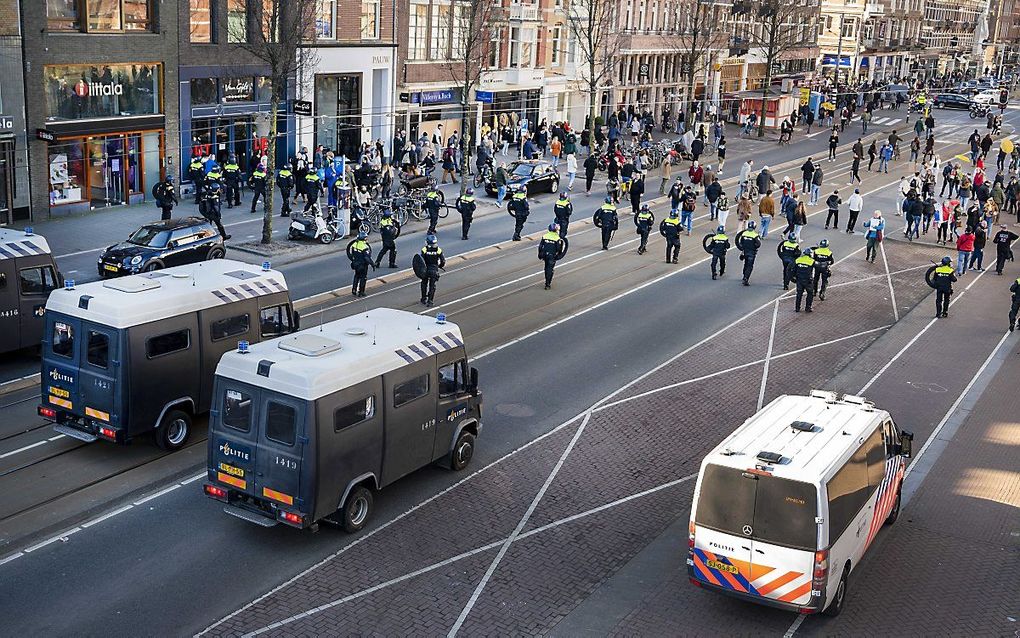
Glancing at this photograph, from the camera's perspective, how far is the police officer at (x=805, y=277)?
1166 inches

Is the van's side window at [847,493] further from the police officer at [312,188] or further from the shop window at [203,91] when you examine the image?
the shop window at [203,91]

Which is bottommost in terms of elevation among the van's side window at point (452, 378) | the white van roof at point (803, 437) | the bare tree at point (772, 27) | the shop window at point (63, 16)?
the van's side window at point (452, 378)

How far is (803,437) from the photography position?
558 inches

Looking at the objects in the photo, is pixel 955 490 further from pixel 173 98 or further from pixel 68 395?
pixel 173 98

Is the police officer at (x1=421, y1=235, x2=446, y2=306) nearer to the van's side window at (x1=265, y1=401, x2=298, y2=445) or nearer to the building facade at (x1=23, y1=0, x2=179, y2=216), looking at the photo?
the van's side window at (x1=265, y1=401, x2=298, y2=445)

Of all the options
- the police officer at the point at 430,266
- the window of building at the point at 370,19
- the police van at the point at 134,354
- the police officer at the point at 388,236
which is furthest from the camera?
the window of building at the point at 370,19

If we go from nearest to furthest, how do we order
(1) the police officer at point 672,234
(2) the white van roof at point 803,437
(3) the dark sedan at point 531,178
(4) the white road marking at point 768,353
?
1. (2) the white van roof at point 803,437
2. (4) the white road marking at point 768,353
3. (1) the police officer at point 672,234
4. (3) the dark sedan at point 531,178

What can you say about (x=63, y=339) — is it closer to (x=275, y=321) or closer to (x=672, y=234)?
(x=275, y=321)

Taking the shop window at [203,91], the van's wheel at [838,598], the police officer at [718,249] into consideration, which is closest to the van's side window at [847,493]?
the van's wheel at [838,598]

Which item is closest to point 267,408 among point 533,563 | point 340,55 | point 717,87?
point 533,563

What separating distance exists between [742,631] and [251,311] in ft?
33.0

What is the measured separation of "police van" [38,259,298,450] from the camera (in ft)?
57.9

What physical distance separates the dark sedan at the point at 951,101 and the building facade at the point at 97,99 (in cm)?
7344

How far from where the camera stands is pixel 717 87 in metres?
81.6
